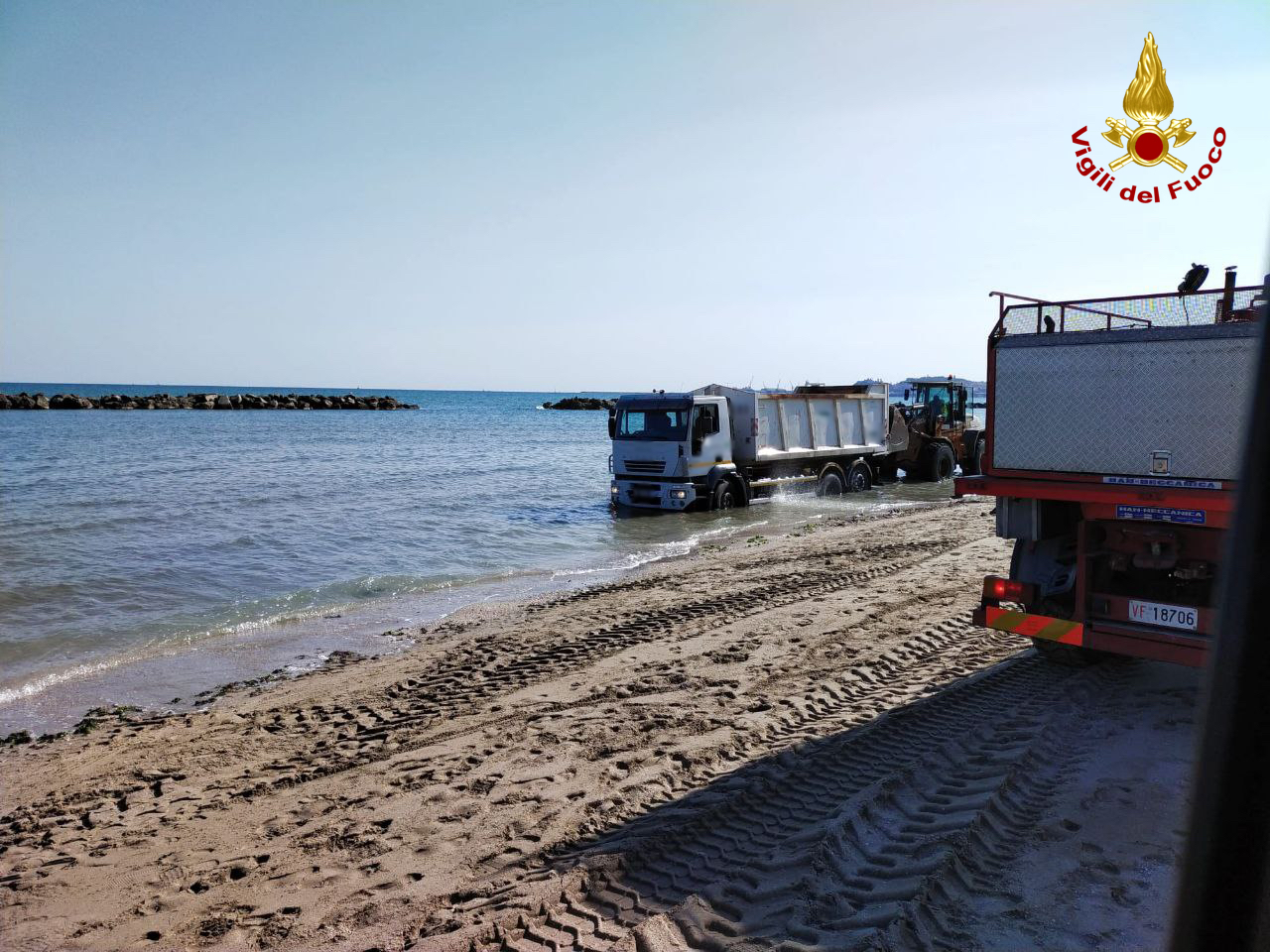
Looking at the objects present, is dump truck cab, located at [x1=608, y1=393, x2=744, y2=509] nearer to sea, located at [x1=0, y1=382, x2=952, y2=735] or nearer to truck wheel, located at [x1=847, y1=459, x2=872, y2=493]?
sea, located at [x1=0, y1=382, x2=952, y2=735]

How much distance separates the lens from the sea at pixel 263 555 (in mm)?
9289

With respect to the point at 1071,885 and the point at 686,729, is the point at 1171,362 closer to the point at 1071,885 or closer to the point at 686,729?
the point at 1071,885

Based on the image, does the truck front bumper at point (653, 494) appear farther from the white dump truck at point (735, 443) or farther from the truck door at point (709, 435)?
the truck door at point (709, 435)

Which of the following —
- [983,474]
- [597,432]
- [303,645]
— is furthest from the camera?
[597,432]

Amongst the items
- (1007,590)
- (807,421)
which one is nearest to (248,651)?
(1007,590)

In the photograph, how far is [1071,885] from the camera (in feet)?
12.4

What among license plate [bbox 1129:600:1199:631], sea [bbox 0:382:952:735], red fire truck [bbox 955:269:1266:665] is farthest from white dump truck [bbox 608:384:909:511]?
license plate [bbox 1129:600:1199:631]

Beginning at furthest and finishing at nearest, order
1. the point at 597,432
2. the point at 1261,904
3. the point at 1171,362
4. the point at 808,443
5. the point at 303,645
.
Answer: the point at 597,432 < the point at 808,443 < the point at 303,645 < the point at 1171,362 < the point at 1261,904

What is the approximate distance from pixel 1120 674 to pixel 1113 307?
303 centimetres

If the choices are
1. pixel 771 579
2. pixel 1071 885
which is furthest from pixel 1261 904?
pixel 771 579

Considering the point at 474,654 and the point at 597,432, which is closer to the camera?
the point at 474,654

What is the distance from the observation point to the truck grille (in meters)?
19.6

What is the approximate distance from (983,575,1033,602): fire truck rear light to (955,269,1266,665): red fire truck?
0.01 meters

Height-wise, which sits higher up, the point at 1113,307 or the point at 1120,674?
the point at 1113,307
